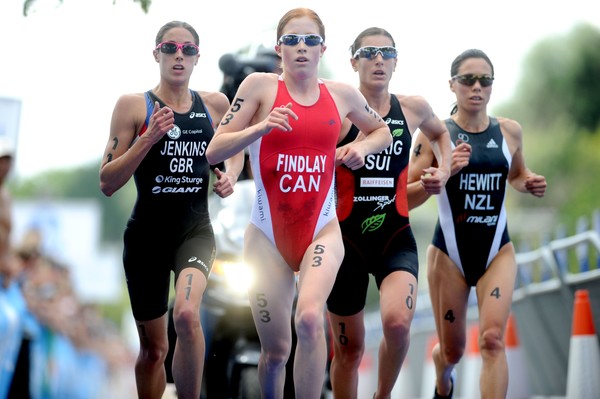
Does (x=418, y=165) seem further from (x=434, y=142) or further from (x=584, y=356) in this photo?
(x=584, y=356)

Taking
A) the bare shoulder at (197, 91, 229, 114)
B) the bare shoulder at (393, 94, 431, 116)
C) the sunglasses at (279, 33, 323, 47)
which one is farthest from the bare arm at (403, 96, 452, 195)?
the sunglasses at (279, 33, 323, 47)

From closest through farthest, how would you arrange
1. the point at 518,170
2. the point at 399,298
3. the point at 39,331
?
1. the point at 399,298
2. the point at 518,170
3. the point at 39,331

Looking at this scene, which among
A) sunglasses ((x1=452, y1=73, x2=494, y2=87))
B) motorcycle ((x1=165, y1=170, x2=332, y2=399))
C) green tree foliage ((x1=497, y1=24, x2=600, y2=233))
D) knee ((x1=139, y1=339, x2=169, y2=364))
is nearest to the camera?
knee ((x1=139, y1=339, x2=169, y2=364))

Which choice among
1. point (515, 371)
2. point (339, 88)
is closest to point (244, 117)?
point (339, 88)

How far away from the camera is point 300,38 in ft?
29.4

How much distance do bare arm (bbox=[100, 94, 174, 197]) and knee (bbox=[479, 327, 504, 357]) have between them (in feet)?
9.60

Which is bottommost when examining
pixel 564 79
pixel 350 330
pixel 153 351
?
pixel 153 351

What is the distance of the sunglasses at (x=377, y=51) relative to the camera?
10.0 meters

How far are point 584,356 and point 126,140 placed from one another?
4971mm

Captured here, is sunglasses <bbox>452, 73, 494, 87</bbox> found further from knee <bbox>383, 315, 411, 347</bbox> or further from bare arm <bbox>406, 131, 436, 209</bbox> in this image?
knee <bbox>383, 315, 411, 347</bbox>

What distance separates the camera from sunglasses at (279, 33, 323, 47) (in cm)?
898

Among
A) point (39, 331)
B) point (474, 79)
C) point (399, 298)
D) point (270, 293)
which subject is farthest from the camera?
point (39, 331)

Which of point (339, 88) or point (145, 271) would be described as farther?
point (145, 271)

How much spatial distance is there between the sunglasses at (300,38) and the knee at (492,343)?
2.67m
